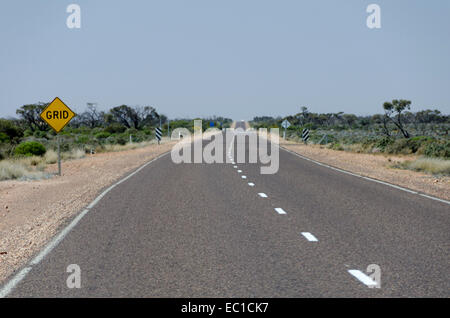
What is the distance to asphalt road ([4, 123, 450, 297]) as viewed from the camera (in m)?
5.26

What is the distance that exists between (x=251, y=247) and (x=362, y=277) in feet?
5.88

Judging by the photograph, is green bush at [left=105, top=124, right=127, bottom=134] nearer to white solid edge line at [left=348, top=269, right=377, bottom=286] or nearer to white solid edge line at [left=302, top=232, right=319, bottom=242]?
white solid edge line at [left=302, top=232, right=319, bottom=242]

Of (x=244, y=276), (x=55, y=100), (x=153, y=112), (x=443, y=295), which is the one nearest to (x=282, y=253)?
(x=244, y=276)

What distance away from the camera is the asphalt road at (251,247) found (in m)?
5.26

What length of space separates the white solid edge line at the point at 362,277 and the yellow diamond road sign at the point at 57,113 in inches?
547

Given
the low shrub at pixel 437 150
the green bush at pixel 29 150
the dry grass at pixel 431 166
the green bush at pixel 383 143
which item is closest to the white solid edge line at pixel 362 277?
the dry grass at pixel 431 166

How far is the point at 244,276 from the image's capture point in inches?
221

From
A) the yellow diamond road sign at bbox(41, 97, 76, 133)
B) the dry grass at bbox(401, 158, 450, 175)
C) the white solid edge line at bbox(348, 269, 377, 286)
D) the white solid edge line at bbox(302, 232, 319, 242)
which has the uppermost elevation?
the yellow diamond road sign at bbox(41, 97, 76, 133)

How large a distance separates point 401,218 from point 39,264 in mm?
6369

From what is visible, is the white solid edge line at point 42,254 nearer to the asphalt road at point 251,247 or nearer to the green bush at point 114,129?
the asphalt road at point 251,247

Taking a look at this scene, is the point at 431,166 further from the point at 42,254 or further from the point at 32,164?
the point at 32,164

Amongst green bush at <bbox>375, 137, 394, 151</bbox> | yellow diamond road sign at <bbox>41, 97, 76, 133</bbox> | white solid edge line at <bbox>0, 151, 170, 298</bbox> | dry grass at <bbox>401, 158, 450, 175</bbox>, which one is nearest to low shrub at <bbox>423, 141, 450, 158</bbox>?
dry grass at <bbox>401, 158, 450, 175</bbox>

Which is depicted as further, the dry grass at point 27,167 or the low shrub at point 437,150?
the low shrub at point 437,150

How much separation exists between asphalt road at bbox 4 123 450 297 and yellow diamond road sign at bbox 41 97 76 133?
6.19m
